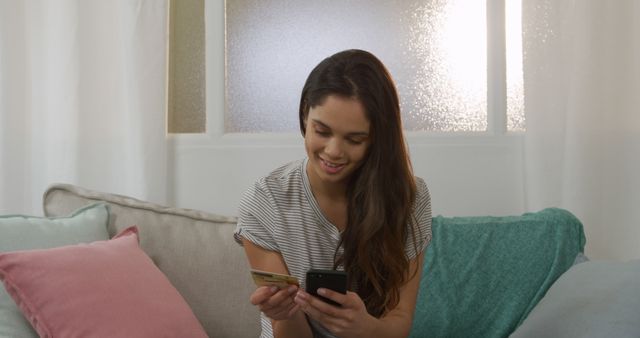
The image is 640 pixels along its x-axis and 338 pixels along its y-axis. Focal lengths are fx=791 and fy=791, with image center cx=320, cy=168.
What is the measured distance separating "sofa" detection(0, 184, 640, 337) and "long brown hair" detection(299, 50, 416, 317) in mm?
487

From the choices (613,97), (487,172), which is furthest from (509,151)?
(613,97)

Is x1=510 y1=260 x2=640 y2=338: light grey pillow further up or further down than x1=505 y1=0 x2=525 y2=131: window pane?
further down

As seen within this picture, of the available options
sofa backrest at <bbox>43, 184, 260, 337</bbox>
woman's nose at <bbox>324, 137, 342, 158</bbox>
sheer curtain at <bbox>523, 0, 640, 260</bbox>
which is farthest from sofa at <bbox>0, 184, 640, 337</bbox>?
woman's nose at <bbox>324, 137, 342, 158</bbox>

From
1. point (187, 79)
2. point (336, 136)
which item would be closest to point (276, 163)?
point (187, 79)

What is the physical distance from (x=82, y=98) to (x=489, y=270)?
149 centimetres

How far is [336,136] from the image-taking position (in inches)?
63.2

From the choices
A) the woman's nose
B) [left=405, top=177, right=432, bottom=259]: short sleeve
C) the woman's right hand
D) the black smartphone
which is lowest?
the woman's right hand

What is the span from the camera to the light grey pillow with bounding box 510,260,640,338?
6.03ft

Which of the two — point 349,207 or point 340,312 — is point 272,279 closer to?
point 340,312

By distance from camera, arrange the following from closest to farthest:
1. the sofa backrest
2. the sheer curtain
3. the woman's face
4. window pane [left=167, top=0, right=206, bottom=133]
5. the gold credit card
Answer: the gold credit card
the woman's face
the sofa backrest
the sheer curtain
window pane [left=167, top=0, right=206, bottom=133]

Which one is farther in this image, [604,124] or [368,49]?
[368,49]

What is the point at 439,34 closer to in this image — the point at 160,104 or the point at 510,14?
the point at 510,14

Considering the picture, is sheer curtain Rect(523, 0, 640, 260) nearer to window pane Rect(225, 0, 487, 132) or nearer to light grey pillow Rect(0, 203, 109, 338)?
window pane Rect(225, 0, 487, 132)

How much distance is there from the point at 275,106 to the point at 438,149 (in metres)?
0.60
